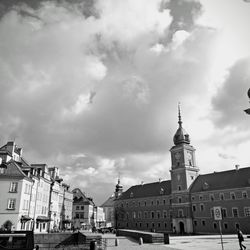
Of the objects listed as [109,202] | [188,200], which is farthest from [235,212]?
[109,202]

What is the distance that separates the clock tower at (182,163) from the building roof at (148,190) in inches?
340

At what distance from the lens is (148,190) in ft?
276

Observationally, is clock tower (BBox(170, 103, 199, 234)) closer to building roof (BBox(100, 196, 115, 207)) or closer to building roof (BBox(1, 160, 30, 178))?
building roof (BBox(1, 160, 30, 178))

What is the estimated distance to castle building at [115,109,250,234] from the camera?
55.8 meters

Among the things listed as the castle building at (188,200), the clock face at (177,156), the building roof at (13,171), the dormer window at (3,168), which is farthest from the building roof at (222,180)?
the dormer window at (3,168)

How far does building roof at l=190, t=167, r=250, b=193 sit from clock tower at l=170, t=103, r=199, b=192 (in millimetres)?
2208

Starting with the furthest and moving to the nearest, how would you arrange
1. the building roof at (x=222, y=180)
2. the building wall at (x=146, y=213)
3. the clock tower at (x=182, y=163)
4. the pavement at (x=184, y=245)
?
the building wall at (x=146, y=213), the clock tower at (x=182, y=163), the building roof at (x=222, y=180), the pavement at (x=184, y=245)

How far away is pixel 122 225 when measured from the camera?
8681 cm

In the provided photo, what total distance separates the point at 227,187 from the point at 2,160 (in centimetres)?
4986

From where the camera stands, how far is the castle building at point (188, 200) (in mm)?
55781

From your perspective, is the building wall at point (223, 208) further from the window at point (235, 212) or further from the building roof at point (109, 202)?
the building roof at point (109, 202)

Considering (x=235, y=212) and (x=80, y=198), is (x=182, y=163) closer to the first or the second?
(x=235, y=212)

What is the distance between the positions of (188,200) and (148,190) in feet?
70.3

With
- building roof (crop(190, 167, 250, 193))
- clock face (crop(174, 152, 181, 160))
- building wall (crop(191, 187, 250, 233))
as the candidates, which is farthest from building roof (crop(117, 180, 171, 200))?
building wall (crop(191, 187, 250, 233))
